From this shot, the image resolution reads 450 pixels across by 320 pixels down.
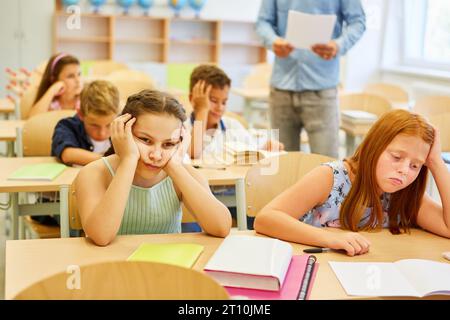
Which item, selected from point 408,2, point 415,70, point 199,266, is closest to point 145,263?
point 199,266

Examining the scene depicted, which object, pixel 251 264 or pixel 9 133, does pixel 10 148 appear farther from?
pixel 251 264

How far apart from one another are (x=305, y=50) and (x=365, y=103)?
1479mm

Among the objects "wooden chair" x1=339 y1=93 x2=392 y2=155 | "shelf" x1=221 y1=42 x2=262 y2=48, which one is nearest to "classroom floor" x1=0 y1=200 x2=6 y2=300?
"wooden chair" x1=339 y1=93 x2=392 y2=155

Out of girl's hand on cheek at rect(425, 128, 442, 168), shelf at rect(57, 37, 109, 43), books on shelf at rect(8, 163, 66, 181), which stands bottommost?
books on shelf at rect(8, 163, 66, 181)

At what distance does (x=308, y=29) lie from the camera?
128 inches

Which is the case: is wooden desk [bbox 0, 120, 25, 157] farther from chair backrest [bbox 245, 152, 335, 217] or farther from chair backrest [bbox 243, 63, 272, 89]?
chair backrest [bbox 243, 63, 272, 89]

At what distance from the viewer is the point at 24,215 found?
9.05ft

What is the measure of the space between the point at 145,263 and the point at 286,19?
2546 mm

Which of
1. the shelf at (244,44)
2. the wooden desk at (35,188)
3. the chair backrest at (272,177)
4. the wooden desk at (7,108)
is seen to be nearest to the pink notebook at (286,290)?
the chair backrest at (272,177)

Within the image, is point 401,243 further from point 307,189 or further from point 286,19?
point 286,19

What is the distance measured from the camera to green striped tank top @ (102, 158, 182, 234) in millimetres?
1918

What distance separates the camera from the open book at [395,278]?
1.42 m

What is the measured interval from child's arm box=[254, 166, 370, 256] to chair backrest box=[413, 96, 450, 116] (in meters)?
2.90

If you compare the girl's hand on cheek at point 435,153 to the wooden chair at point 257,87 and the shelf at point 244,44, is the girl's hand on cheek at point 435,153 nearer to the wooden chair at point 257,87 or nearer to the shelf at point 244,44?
the wooden chair at point 257,87
